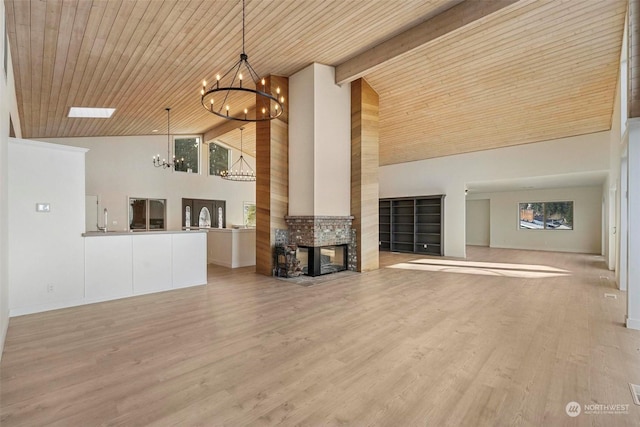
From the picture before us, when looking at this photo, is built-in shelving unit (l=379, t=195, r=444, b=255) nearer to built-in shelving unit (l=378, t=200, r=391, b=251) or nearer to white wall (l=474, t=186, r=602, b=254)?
built-in shelving unit (l=378, t=200, r=391, b=251)

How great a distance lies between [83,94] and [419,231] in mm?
10083

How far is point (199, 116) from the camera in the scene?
8883 mm

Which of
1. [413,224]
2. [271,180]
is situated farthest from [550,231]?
[271,180]

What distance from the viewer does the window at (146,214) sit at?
10.4 m

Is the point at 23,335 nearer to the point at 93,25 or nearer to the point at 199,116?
the point at 93,25

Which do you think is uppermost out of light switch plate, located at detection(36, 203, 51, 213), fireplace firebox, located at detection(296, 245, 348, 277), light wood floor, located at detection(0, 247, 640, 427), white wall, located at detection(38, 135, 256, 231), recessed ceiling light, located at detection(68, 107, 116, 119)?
recessed ceiling light, located at detection(68, 107, 116, 119)

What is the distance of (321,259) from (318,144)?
255 cm

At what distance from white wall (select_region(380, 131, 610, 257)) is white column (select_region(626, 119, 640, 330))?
5.71 metres

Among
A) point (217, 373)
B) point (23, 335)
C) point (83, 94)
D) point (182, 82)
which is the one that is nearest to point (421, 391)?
point (217, 373)

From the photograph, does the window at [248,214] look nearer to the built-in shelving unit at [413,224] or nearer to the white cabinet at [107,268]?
the built-in shelving unit at [413,224]

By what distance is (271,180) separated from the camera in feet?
22.3

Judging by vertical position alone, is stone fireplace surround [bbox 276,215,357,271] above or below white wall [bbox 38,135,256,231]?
below

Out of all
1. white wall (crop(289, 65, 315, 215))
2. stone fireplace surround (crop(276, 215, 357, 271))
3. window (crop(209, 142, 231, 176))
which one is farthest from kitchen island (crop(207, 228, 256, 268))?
window (crop(209, 142, 231, 176))

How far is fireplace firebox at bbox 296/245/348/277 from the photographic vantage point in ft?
21.7
